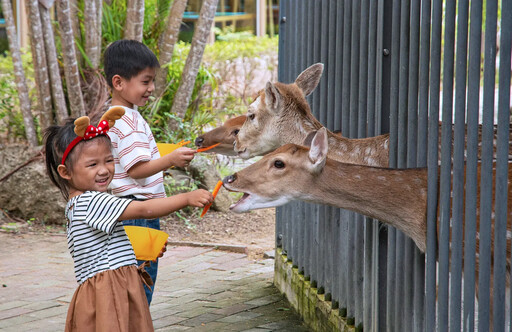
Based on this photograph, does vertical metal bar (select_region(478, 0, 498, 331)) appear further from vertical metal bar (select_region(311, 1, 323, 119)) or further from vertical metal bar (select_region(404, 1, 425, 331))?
vertical metal bar (select_region(311, 1, 323, 119))

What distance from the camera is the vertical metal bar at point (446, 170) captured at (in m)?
2.94

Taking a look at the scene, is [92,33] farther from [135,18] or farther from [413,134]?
[413,134]

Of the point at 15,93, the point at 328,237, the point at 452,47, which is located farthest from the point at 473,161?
the point at 15,93

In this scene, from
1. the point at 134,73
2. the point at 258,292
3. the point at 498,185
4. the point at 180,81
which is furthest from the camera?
the point at 180,81

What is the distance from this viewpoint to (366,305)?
13.4ft

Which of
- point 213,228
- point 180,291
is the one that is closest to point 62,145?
point 180,291

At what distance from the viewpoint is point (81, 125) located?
339cm

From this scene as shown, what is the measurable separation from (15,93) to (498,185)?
856 centimetres

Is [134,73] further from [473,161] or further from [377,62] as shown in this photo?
[473,161]

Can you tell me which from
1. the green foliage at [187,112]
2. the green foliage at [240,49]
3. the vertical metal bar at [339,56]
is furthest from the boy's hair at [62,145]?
the green foliage at [240,49]

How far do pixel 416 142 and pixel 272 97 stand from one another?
69.6 inches

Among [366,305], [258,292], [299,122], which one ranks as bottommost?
[258,292]

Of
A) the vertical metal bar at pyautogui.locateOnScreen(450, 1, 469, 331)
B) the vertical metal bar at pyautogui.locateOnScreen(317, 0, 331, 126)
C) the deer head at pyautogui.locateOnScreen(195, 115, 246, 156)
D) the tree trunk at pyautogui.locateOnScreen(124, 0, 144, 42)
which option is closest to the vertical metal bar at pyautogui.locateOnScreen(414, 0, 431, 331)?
the vertical metal bar at pyautogui.locateOnScreen(450, 1, 469, 331)

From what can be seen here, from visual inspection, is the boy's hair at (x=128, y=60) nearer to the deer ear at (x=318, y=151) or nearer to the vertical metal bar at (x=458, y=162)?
the deer ear at (x=318, y=151)
